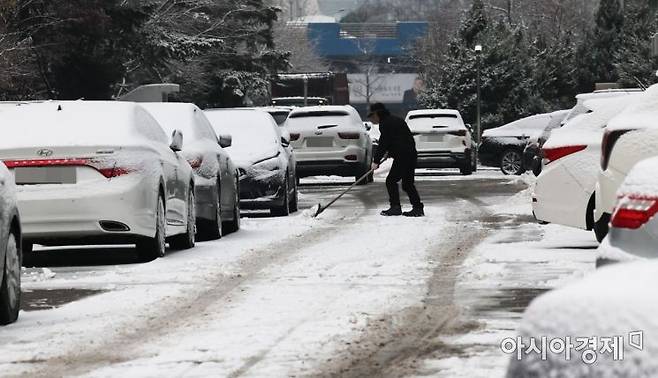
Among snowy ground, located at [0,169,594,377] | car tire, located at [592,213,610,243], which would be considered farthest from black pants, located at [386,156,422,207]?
car tire, located at [592,213,610,243]

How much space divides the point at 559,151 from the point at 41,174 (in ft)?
15.0

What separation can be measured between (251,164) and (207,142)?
12.4 ft

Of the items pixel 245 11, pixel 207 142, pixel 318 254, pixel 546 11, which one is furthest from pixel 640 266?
pixel 546 11

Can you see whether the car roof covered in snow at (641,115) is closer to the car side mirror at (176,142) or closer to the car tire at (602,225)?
the car tire at (602,225)

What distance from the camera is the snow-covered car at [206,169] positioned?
695 inches

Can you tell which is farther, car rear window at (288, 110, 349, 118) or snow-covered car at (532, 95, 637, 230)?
car rear window at (288, 110, 349, 118)

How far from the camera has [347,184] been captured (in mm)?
35219

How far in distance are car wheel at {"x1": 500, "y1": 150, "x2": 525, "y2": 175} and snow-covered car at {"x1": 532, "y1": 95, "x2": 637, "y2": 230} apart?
83.7 feet

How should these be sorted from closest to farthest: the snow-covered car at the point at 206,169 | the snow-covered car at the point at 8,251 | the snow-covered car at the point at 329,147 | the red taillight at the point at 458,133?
the snow-covered car at the point at 8,251
the snow-covered car at the point at 206,169
the snow-covered car at the point at 329,147
the red taillight at the point at 458,133

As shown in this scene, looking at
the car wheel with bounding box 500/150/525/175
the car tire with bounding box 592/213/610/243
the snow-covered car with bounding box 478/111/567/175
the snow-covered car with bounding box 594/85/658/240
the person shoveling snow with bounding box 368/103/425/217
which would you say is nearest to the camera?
the snow-covered car with bounding box 594/85/658/240

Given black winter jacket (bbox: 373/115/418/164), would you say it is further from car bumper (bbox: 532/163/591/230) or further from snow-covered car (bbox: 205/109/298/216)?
car bumper (bbox: 532/163/591/230)

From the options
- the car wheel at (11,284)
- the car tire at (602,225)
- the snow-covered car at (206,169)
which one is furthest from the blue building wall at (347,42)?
the car wheel at (11,284)

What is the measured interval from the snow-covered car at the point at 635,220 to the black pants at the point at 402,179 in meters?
15.3

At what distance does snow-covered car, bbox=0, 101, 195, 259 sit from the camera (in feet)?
45.8
